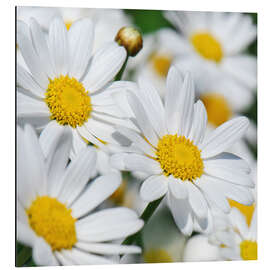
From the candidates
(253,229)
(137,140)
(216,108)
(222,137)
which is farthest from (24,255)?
(216,108)

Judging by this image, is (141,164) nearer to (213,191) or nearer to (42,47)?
(213,191)

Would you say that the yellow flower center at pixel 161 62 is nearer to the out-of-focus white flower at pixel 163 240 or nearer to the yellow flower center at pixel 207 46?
the yellow flower center at pixel 207 46

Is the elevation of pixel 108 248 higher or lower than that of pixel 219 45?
lower

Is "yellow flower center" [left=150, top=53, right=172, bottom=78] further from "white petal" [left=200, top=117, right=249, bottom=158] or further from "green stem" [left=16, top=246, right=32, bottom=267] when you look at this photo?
"green stem" [left=16, top=246, right=32, bottom=267]

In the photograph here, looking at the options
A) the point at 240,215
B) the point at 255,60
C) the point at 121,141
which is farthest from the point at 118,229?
the point at 255,60

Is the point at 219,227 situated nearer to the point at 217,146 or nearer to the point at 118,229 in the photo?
the point at 217,146

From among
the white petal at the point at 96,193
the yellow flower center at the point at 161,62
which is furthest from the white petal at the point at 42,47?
the yellow flower center at the point at 161,62
